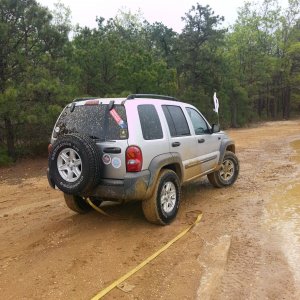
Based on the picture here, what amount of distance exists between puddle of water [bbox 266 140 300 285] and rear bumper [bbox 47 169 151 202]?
6.44ft

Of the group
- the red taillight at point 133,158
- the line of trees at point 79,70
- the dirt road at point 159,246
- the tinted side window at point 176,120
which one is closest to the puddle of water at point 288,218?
the dirt road at point 159,246

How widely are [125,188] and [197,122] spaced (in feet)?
8.15

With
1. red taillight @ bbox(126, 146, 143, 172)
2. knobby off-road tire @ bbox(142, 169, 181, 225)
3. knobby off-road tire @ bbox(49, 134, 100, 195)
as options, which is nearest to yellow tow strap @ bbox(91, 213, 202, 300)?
knobby off-road tire @ bbox(142, 169, 181, 225)

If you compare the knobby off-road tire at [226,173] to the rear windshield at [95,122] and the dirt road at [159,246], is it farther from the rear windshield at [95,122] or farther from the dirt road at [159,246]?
the rear windshield at [95,122]

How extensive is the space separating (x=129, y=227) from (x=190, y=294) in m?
2.03

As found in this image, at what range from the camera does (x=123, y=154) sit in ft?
16.6

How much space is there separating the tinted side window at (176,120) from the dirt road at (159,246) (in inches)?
53.7

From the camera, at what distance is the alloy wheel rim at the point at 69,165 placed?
5.13 meters

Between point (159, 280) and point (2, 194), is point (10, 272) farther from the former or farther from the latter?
point (2, 194)

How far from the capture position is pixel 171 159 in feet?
18.9

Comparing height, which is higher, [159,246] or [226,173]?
[226,173]

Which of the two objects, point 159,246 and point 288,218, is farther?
point 288,218

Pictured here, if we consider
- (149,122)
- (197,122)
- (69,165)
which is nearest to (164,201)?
(149,122)

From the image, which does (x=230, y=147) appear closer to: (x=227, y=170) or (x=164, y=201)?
(x=227, y=170)
